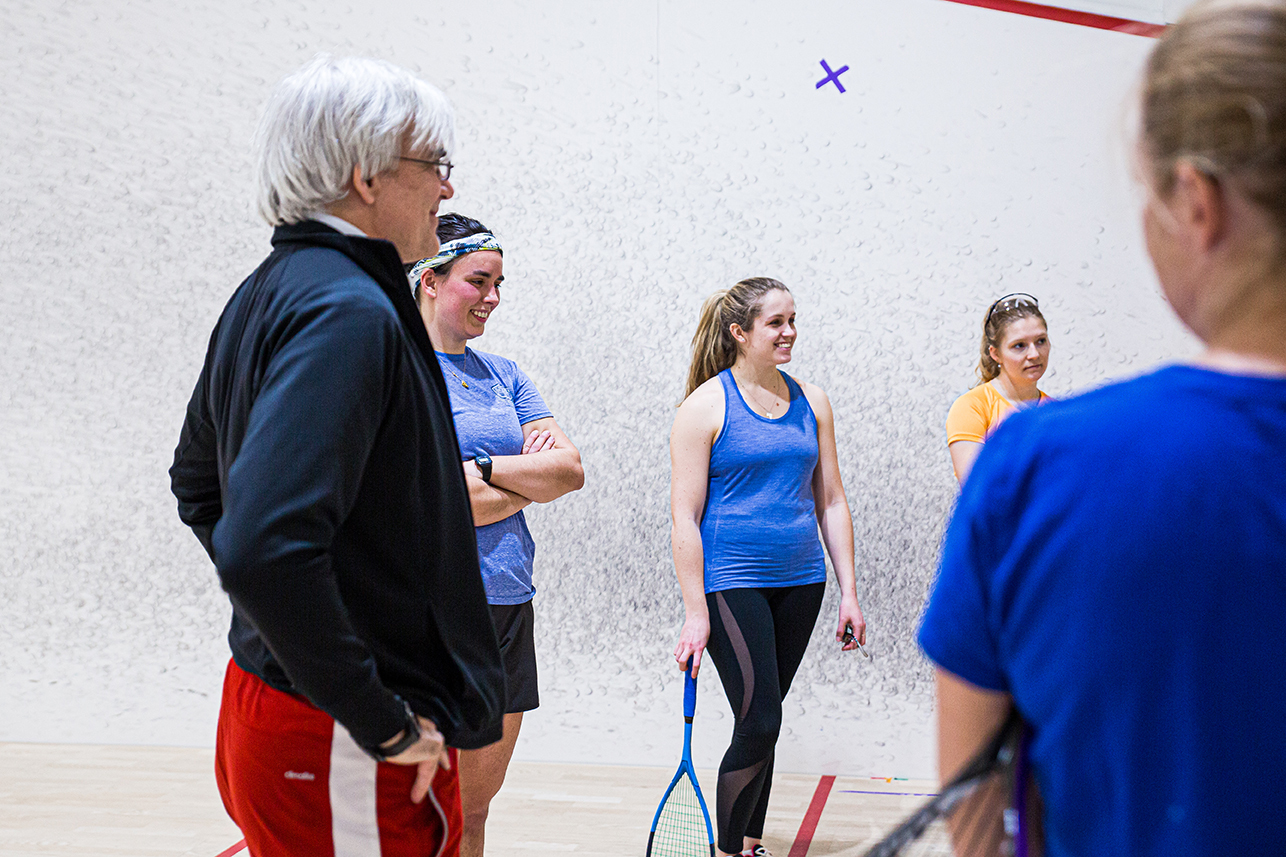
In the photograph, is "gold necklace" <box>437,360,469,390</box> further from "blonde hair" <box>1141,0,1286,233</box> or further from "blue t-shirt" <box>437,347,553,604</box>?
"blonde hair" <box>1141,0,1286,233</box>

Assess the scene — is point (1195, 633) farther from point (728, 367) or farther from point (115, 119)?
point (115, 119)

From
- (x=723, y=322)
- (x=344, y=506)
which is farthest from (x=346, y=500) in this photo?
(x=723, y=322)

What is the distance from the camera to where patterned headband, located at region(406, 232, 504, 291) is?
208 centimetres

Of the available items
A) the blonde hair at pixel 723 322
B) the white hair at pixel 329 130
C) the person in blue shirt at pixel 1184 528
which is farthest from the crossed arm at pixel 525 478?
the person in blue shirt at pixel 1184 528

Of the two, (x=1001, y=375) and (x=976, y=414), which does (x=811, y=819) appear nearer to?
(x=976, y=414)

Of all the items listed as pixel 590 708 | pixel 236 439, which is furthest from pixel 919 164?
pixel 236 439

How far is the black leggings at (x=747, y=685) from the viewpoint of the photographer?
2.39m

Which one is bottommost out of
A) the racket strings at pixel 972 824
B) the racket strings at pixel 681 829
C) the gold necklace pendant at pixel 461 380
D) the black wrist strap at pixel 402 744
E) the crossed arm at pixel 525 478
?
the racket strings at pixel 681 829

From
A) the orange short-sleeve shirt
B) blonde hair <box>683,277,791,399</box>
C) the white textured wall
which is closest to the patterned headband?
blonde hair <box>683,277,791,399</box>

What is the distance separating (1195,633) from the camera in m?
0.47

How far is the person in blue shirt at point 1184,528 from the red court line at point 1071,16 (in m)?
3.44

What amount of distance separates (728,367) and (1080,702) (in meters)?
2.27

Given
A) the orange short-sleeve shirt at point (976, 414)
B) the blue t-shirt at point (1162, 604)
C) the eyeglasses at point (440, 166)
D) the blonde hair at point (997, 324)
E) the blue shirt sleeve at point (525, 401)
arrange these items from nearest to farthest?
the blue t-shirt at point (1162, 604) → the eyeglasses at point (440, 166) → the blue shirt sleeve at point (525, 401) → the orange short-sleeve shirt at point (976, 414) → the blonde hair at point (997, 324)

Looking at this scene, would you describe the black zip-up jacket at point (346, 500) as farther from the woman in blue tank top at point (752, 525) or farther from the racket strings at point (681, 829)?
the racket strings at point (681, 829)
